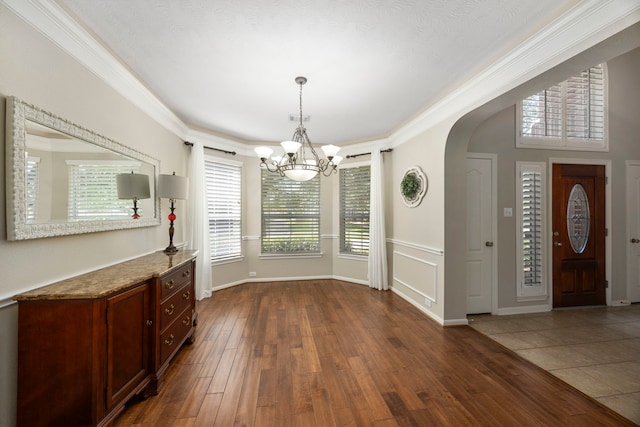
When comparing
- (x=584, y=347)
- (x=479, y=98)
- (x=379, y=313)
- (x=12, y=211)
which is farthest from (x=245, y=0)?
(x=584, y=347)

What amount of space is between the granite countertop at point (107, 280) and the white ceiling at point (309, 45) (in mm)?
1890

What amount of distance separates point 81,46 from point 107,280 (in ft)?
5.88

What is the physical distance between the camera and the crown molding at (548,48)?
1622mm

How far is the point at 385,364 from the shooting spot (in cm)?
245

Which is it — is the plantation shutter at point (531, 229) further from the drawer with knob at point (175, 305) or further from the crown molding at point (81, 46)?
the crown molding at point (81, 46)

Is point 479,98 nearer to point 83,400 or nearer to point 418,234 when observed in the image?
point 418,234

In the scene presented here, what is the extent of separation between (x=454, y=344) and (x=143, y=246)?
3.57m

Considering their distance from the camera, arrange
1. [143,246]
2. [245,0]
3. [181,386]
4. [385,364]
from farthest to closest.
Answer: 1. [143,246]
2. [385,364]
3. [181,386]
4. [245,0]

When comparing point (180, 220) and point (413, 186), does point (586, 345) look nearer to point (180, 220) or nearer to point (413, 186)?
point (413, 186)

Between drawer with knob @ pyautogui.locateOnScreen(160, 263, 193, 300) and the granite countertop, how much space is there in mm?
82

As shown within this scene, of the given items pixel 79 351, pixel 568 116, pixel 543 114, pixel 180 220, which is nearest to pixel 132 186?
pixel 180 220

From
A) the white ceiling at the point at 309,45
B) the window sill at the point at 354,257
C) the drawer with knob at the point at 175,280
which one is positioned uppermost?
the white ceiling at the point at 309,45

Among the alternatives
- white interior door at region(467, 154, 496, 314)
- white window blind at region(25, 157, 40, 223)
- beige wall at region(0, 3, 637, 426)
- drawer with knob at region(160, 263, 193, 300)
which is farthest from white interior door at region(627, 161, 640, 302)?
white window blind at region(25, 157, 40, 223)

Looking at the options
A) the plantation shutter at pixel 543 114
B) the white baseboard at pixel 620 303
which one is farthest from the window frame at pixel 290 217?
the white baseboard at pixel 620 303
